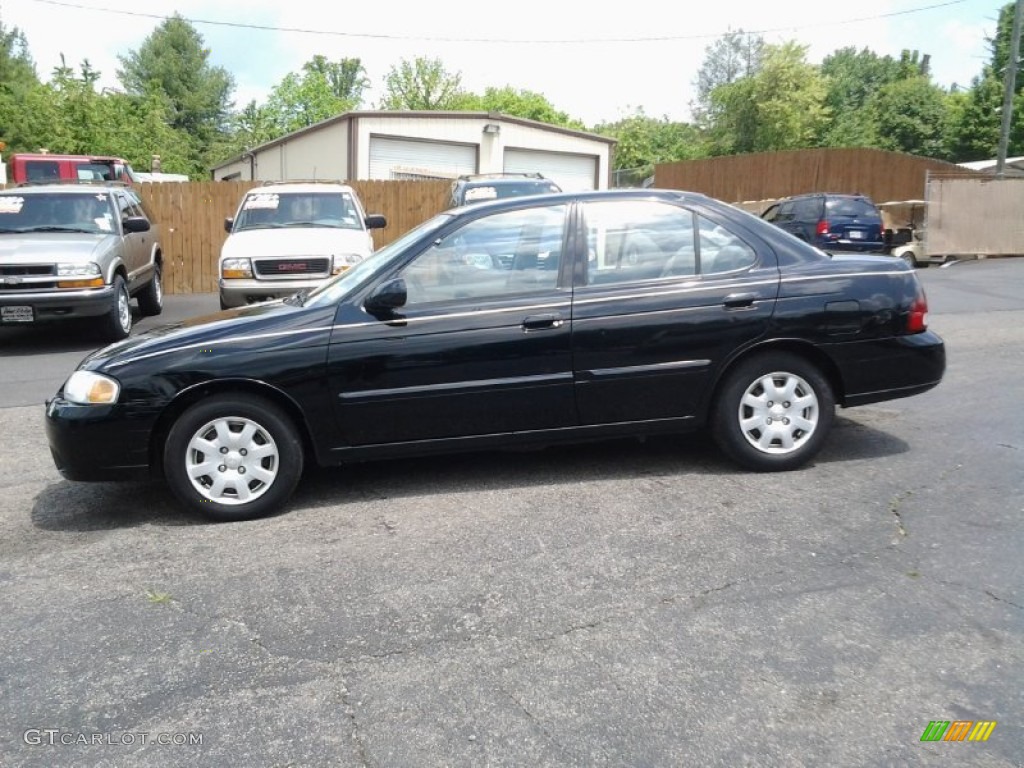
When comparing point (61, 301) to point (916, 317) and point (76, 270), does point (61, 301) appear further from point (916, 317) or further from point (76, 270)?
point (916, 317)

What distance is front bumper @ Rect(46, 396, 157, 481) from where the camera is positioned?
4.67 metres

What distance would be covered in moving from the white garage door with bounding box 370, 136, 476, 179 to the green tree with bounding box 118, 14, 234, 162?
4455 centimetres

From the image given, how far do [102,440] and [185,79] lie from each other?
73052mm

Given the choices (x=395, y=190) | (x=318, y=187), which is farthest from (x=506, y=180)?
(x=395, y=190)

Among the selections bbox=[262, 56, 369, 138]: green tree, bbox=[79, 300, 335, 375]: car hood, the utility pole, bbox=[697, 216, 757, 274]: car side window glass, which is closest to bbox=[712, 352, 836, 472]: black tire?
bbox=[697, 216, 757, 274]: car side window glass

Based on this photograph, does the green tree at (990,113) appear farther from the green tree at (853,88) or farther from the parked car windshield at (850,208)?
the parked car windshield at (850,208)

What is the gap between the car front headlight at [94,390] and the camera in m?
4.67

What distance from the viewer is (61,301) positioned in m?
10.2

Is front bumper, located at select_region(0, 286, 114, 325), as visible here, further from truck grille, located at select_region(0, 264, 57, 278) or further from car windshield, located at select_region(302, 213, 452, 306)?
car windshield, located at select_region(302, 213, 452, 306)

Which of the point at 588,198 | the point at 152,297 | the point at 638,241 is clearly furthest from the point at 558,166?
the point at 638,241

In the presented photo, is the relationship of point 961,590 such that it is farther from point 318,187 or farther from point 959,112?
point 959,112

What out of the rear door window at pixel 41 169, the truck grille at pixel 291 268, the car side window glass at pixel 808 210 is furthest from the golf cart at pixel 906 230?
the rear door window at pixel 41 169

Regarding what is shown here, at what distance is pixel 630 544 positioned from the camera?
4.27 metres

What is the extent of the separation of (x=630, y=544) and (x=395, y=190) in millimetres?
15440
